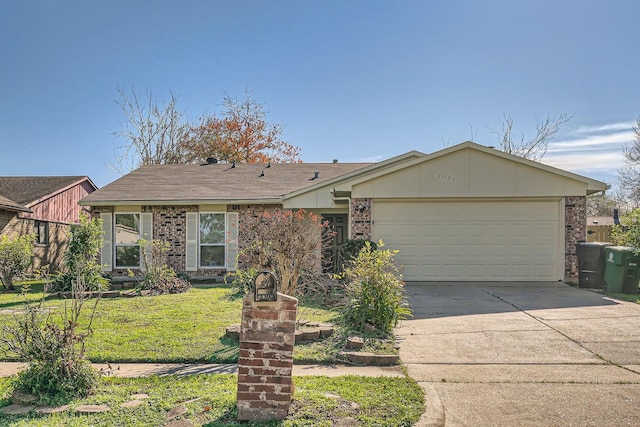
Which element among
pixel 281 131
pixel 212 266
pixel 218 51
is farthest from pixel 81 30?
pixel 281 131

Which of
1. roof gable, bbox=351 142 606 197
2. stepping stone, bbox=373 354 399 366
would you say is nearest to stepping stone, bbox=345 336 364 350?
Result: stepping stone, bbox=373 354 399 366

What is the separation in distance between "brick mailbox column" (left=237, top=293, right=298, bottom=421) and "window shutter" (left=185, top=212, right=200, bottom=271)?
36.4ft

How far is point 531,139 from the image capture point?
95.4 feet

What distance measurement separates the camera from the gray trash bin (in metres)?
11.3

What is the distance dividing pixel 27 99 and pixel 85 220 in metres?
9.14

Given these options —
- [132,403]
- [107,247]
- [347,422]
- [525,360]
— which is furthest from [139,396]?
[107,247]

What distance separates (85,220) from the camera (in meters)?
11.1

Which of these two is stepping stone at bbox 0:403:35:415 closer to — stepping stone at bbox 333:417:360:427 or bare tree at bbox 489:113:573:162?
stepping stone at bbox 333:417:360:427

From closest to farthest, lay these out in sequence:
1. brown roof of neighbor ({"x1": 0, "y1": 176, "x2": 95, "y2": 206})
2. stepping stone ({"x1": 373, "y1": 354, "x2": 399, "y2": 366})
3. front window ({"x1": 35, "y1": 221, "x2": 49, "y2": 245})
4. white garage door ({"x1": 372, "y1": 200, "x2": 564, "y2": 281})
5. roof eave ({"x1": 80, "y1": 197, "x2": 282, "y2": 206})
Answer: stepping stone ({"x1": 373, "y1": 354, "x2": 399, "y2": 366}) → white garage door ({"x1": 372, "y1": 200, "x2": 564, "y2": 281}) → roof eave ({"x1": 80, "y1": 197, "x2": 282, "y2": 206}) → front window ({"x1": 35, "y1": 221, "x2": 49, "y2": 245}) → brown roof of neighbor ({"x1": 0, "y1": 176, "x2": 95, "y2": 206})

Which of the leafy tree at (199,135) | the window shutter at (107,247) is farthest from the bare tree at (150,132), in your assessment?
the window shutter at (107,247)

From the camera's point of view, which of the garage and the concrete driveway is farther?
the garage

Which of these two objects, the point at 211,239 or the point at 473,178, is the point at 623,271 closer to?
the point at 473,178

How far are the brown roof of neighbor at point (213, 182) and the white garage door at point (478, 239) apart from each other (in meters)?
4.35

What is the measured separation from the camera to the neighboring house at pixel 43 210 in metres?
17.1
